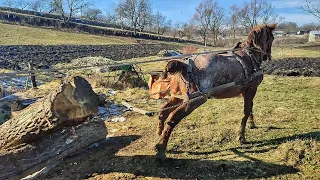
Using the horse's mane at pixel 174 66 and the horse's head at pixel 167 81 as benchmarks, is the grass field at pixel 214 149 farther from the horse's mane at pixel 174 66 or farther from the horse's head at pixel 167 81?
the horse's mane at pixel 174 66

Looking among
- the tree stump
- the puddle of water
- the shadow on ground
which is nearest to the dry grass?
the puddle of water

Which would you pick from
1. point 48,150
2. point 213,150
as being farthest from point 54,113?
point 213,150

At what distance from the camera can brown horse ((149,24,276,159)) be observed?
500 centimetres

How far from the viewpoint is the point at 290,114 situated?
7.78m

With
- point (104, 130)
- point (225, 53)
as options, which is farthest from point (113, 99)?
point (225, 53)

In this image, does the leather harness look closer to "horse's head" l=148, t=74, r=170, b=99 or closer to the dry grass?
"horse's head" l=148, t=74, r=170, b=99

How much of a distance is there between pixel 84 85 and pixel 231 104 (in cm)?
566

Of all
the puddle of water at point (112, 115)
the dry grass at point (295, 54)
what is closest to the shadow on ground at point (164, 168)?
the puddle of water at point (112, 115)

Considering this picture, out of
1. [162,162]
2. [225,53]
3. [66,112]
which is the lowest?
[162,162]

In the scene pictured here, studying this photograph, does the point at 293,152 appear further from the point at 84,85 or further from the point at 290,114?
the point at 84,85

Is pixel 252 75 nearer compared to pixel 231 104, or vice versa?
pixel 252 75

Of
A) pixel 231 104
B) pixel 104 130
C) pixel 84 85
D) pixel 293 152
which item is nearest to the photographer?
pixel 84 85

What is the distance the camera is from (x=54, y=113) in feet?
14.4

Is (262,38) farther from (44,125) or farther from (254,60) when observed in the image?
(44,125)
